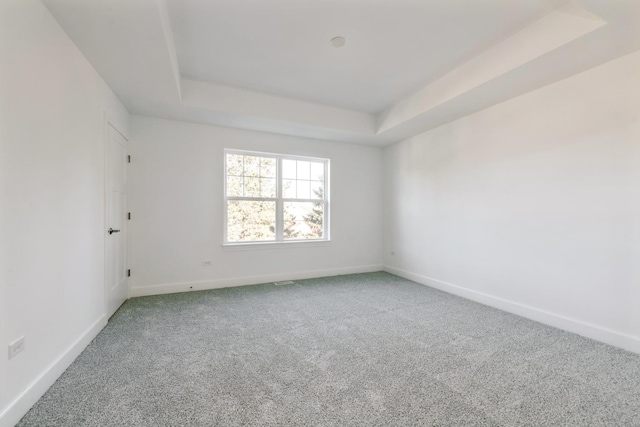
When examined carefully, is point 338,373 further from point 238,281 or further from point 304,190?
point 304,190

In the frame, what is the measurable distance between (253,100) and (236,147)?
0.85 m

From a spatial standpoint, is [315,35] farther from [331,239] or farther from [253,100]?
[331,239]

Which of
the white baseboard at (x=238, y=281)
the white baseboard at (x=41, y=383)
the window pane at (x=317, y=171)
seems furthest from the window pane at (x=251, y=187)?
the white baseboard at (x=41, y=383)

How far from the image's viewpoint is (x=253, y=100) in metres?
3.62

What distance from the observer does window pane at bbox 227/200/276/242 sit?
168 inches

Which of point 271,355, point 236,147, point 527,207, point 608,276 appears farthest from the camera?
point 236,147

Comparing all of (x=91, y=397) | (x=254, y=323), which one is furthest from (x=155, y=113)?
(x=91, y=397)

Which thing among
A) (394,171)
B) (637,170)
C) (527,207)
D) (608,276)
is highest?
(394,171)

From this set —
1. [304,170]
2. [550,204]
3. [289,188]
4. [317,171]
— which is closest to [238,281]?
[289,188]

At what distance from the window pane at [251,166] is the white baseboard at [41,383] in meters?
2.72

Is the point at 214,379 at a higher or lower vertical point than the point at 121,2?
lower

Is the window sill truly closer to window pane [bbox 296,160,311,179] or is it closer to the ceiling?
window pane [bbox 296,160,311,179]

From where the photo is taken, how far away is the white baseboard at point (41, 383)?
1.41m

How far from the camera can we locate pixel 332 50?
2.73 m
